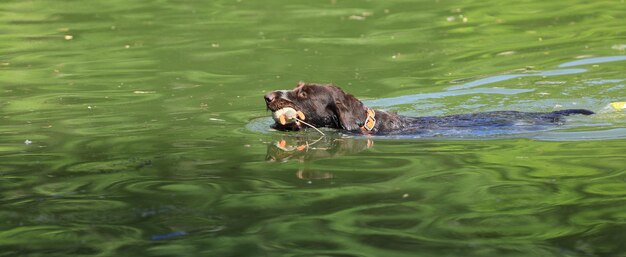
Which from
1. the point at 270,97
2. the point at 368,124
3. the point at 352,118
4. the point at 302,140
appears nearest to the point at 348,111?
the point at 352,118

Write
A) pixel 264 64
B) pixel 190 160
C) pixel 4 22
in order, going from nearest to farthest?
pixel 190 160
pixel 264 64
pixel 4 22

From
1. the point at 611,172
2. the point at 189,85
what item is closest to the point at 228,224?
the point at 611,172

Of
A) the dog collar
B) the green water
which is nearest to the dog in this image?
the dog collar

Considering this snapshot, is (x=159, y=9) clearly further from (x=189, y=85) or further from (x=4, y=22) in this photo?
(x=189, y=85)

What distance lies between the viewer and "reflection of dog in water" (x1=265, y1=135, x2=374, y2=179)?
28.9ft

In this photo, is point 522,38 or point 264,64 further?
point 522,38

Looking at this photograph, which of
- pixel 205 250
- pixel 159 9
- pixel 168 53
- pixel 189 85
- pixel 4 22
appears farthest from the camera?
pixel 159 9

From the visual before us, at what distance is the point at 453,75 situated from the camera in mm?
13828

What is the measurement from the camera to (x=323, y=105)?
1028cm

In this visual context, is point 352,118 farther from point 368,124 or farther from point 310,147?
point 310,147

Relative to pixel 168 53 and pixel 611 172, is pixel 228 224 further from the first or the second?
pixel 168 53

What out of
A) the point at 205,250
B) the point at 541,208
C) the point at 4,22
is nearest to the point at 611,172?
the point at 541,208

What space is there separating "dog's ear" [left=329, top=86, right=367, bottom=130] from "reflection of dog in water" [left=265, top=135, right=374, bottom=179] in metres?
0.30

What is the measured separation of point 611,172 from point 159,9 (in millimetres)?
14125
